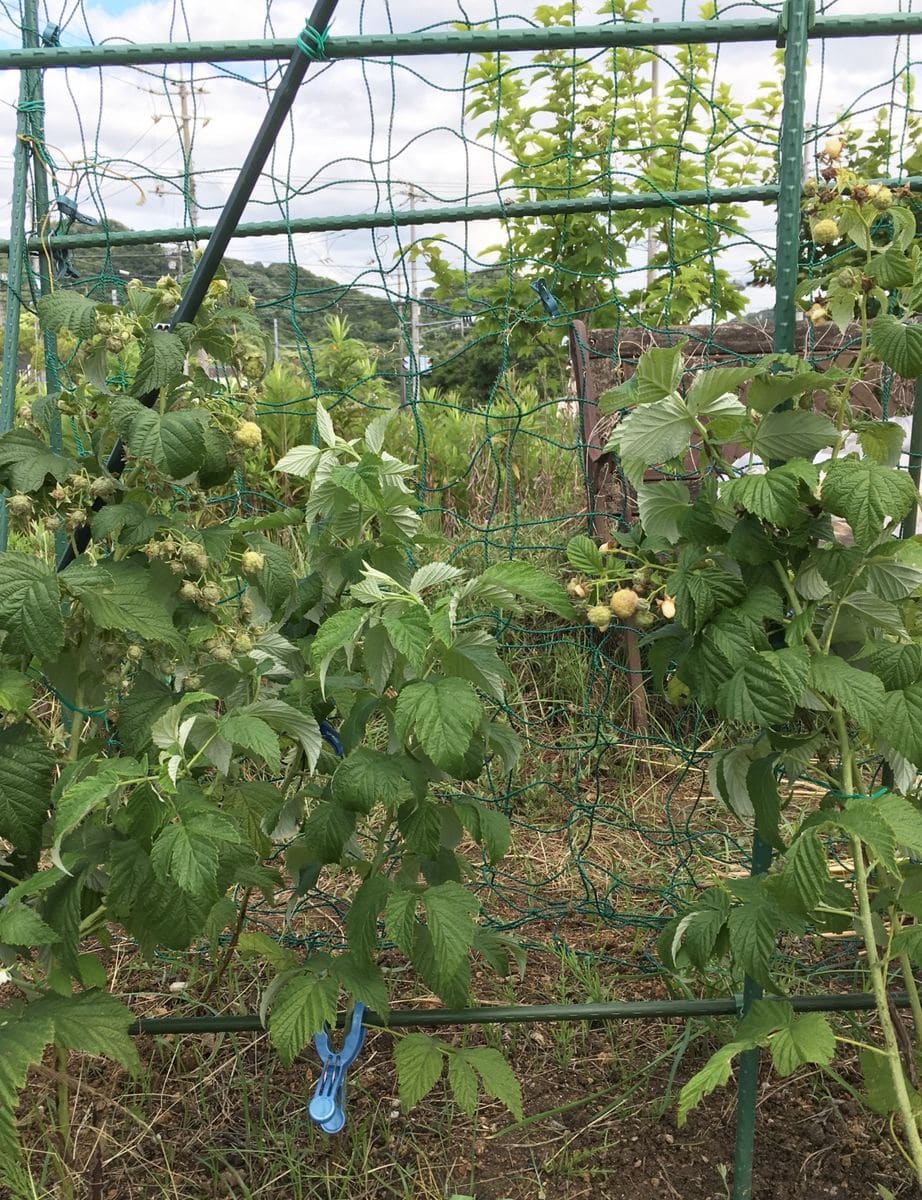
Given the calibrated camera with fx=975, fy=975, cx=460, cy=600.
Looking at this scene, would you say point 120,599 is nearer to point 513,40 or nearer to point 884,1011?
point 513,40

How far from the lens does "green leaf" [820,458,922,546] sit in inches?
47.0

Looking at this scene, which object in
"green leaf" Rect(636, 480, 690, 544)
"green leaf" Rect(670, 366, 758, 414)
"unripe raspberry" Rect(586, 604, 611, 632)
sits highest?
"green leaf" Rect(670, 366, 758, 414)

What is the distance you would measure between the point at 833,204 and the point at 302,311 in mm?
1131

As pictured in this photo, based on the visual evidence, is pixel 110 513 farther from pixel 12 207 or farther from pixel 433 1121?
pixel 433 1121

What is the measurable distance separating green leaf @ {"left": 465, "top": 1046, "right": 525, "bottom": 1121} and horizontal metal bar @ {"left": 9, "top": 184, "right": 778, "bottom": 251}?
57.7 inches

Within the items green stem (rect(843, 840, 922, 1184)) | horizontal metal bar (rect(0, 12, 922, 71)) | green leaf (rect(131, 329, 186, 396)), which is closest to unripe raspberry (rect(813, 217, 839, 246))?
horizontal metal bar (rect(0, 12, 922, 71))

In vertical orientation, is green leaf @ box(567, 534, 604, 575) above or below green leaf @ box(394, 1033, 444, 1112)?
above

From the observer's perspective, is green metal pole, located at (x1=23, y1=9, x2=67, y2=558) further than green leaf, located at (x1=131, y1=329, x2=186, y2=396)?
Yes

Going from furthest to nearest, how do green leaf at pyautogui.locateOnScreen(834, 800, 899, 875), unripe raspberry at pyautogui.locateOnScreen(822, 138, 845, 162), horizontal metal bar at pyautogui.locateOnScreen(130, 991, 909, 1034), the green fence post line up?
horizontal metal bar at pyautogui.locateOnScreen(130, 991, 909, 1034) → the green fence post → unripe raspberry at pyautogui.locateOnScreen(822, 138, 845, 162) → green leaf at pyautogui.locateOnScreen(834, 800, 899, 875)

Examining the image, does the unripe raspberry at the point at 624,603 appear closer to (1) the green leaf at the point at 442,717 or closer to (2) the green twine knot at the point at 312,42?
(1) the green leaf at the point at 442,717

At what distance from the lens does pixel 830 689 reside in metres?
1.23

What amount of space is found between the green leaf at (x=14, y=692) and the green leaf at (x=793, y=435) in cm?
105

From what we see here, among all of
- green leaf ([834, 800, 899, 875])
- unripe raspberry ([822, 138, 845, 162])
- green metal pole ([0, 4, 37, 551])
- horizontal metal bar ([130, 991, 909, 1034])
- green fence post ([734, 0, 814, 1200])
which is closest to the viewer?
green leaf ([834, 800, 899, 875])

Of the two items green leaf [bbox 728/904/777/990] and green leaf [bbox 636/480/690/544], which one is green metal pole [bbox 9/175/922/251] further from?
green leaf [bbox 728/904/777/990]
